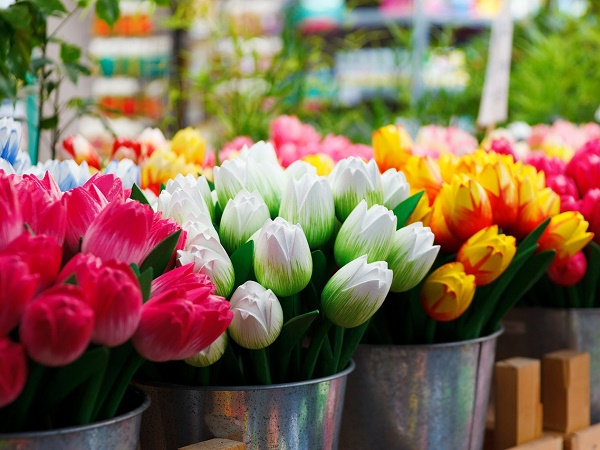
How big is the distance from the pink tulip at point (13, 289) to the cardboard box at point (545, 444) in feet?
2.12

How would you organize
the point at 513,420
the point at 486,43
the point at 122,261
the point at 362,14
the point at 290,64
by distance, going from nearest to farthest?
the point at 122,261
the point at 513,420
the point at 290,64
the point at 486,43
the point at 362,14

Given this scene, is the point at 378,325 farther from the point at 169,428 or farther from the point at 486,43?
the point at 486,43

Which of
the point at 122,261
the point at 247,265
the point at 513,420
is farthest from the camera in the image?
the point at 513,420

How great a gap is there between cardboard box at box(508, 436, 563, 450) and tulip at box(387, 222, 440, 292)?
33 cm

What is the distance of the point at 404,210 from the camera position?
787mm

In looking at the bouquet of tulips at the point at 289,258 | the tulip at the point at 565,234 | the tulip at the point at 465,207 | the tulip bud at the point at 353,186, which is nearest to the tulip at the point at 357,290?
the bouquet of tulips at the point at 289,258

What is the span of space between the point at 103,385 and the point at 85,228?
10 cm

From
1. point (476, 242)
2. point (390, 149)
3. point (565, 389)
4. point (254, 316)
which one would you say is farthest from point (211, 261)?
point (565, 389)

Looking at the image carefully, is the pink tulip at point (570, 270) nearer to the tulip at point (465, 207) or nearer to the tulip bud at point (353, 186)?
the tulip at point (465, 207)

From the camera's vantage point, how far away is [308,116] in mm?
2074

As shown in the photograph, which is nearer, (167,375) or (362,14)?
(167,375)

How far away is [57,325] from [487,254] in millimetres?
465

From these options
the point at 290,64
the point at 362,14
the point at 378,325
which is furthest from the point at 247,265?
the point at 362,14

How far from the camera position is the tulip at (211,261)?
2.05 feet
